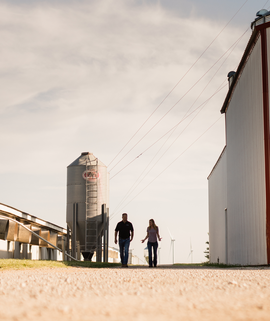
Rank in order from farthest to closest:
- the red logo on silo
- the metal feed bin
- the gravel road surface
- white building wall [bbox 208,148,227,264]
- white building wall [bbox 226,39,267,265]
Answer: the red logo on silo, the metal feed bin, white building wall [bbox 208,148,227,264], white building wall [bbox 226,39,267,265], the gravel road surface

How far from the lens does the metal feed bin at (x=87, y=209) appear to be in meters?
26.2

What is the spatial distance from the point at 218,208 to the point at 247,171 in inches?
406

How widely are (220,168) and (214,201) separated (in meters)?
3.65

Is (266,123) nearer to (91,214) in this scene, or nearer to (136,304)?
(136,304)

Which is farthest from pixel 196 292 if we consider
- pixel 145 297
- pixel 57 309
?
pixel 57 309

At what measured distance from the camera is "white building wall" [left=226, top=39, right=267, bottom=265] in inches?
546

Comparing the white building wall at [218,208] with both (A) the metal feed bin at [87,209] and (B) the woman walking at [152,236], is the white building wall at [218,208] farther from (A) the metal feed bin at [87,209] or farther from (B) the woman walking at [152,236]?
(B) the woman walking at [152,236]

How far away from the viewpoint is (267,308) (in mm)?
3373

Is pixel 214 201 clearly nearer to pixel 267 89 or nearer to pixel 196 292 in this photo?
pixel 267 89

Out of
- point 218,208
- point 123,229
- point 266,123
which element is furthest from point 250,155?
point 218,208

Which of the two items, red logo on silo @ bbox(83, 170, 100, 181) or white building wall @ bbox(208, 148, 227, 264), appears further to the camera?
red logo on silo @ bbox(83, 170, 100, 181)

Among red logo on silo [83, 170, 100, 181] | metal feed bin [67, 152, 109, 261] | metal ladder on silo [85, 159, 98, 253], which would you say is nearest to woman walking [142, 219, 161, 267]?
metal feed bin [67, 152, 109, 261]

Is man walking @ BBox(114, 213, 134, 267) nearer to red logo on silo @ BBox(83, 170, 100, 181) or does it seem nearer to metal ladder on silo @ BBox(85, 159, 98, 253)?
metal ladder on silo @ BBox(85, 159, 98, 253)

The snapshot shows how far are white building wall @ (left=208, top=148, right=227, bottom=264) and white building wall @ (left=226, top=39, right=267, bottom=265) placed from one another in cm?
286
